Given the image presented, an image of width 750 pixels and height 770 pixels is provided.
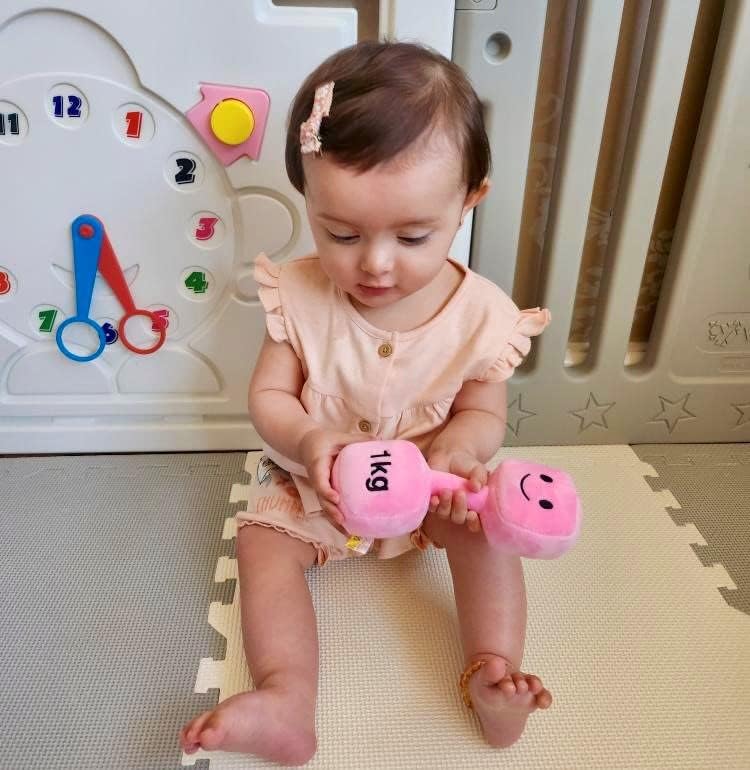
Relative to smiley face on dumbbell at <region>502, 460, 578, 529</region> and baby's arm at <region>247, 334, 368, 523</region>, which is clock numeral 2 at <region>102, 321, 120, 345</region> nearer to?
baby's arm at <region>247, 334, 368, 523</region>

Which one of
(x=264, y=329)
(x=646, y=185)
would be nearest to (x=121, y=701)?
(x=264, y=329)

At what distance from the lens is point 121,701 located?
1.96 feet

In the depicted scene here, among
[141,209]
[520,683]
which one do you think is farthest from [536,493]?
[141,209]

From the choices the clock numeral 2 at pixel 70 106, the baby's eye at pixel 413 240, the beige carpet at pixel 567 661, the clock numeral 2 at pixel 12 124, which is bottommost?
the beige carpet at pixel 567 661

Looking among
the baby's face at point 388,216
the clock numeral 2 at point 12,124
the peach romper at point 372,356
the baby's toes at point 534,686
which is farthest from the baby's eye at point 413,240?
the clock numeral 2 at point 12,124

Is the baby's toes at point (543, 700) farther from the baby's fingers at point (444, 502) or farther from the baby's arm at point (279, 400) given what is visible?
the baby's arm at point (279, 400)

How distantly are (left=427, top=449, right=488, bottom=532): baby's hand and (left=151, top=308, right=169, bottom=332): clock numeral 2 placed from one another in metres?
0.42

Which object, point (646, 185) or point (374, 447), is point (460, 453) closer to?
point (374, 447)

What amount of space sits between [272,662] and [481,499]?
9.7 inches

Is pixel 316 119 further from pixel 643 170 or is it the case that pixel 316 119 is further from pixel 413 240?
pixel 643 170

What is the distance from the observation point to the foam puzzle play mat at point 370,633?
571mm

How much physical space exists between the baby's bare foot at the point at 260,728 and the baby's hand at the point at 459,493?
0.20m

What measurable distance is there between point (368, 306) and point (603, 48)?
1.22 ft

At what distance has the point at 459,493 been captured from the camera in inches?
20.5
